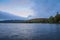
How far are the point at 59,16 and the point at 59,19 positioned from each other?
404cm

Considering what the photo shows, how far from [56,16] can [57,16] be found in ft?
4.56

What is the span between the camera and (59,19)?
356ft

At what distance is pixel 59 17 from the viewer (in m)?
106

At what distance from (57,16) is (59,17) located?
2423 millimetres

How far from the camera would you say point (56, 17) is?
10362cm

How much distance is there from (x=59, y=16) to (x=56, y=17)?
301 centimetres

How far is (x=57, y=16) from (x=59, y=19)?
5.09 metres

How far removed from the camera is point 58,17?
346ft

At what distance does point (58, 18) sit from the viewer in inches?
4198

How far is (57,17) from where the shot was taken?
105m

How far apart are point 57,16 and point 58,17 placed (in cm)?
133

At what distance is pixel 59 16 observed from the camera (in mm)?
105250

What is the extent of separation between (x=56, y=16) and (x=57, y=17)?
1.75 meters

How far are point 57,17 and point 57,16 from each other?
75 centimetres
